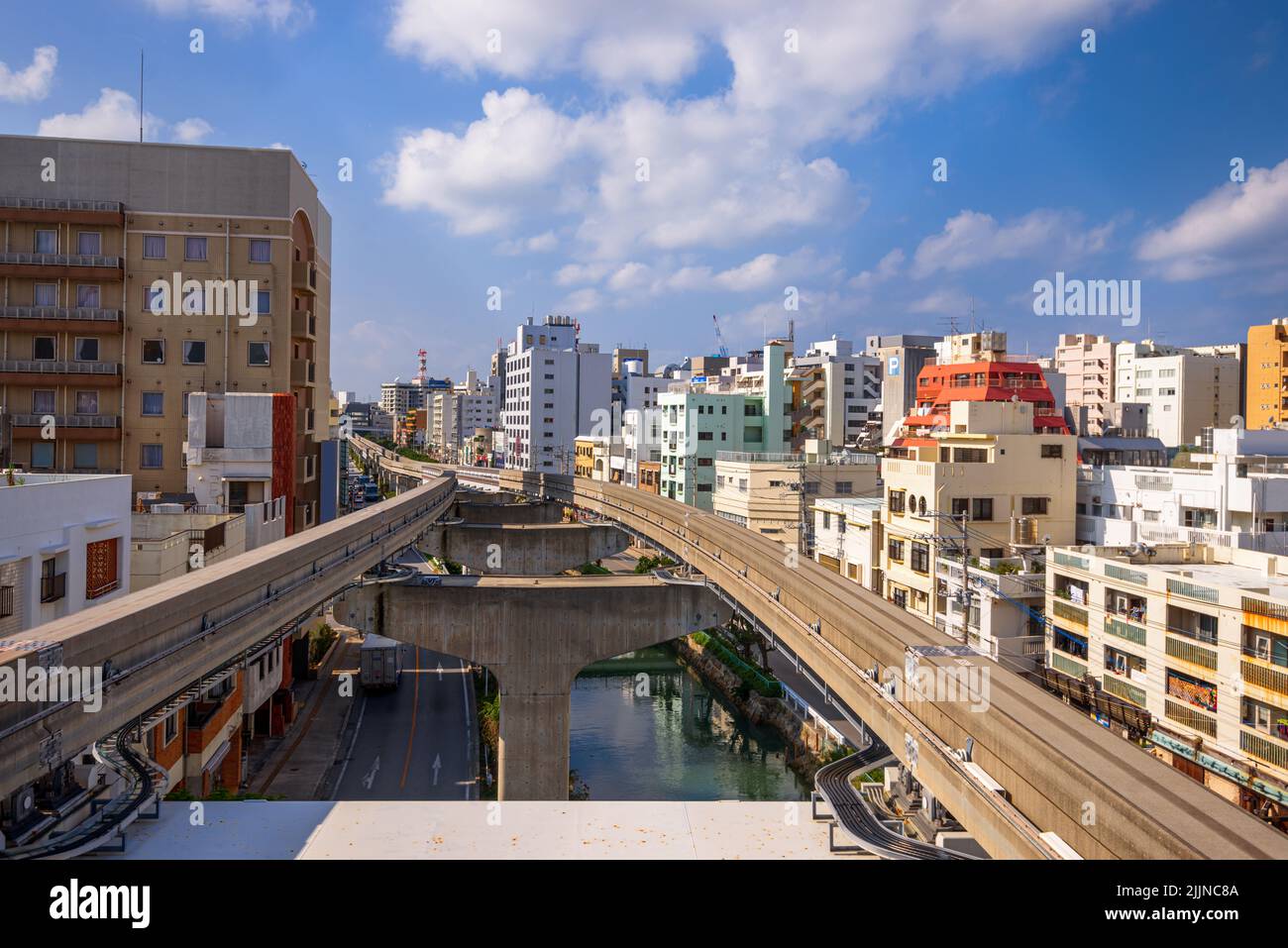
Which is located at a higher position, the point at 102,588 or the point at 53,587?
the point at 53,587

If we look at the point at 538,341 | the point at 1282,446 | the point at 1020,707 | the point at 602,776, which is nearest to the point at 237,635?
the point at 1020,707

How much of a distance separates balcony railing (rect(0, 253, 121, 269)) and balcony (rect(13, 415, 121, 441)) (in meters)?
4.26

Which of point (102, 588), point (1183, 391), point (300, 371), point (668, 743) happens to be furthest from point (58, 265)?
point (1183, 391)

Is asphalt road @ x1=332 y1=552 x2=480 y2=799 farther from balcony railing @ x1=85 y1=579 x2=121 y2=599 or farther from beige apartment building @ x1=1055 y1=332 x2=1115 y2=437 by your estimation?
beige apartment building @ x1=1055 y1=332 x2=1115 y2=437

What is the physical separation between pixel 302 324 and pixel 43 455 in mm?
8184

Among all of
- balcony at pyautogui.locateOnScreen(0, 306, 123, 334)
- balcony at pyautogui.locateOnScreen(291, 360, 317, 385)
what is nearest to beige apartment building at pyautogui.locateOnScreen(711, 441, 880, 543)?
balcony at pyautogui.locateOnScreen(291, 360, 317, 385)

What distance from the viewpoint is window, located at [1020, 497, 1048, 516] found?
26.6 metres

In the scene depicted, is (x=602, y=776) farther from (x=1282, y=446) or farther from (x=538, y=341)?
(x=538, y=341)

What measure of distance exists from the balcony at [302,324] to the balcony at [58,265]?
16.0 feet

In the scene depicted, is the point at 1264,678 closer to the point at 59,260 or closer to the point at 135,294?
the point at 135,294

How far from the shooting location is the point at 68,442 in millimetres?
26047

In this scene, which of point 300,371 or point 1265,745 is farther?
point 300,371

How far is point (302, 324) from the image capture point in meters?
28.7
